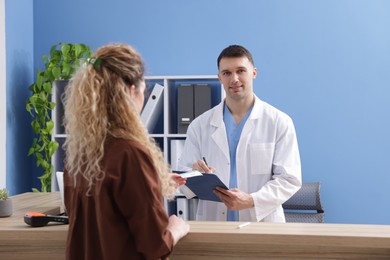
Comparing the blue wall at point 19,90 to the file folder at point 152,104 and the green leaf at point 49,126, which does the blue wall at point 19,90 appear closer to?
the green leaf at point 49,126

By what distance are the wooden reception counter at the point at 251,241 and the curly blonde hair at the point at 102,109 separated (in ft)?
1.32

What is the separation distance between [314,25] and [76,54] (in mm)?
1805

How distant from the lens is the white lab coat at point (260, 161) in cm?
236

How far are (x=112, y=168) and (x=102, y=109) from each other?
0.17 metres

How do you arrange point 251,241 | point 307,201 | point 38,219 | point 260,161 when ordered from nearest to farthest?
point 251,241
point 38,219
point 260,161
point 307,201

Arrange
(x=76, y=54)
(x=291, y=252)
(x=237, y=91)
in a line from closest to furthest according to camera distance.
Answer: (x=291, y=252) < (x=237, y=91) < (x=76, y=54)

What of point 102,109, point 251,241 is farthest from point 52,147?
point 102,109

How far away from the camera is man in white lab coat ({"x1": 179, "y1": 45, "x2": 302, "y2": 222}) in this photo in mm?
2381

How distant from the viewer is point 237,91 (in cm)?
253

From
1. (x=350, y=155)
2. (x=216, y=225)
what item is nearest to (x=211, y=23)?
(x=350, y=155)

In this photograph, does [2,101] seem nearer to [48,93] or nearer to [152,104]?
[48,93]

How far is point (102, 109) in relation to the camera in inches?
53.6

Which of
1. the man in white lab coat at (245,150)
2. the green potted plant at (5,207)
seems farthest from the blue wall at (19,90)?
the green potted plant at (5,207)

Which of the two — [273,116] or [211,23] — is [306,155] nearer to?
[211,23]
